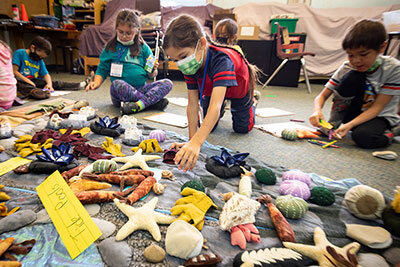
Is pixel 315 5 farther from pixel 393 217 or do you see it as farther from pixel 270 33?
pixel 393 217

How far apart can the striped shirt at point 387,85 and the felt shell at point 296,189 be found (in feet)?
2.94

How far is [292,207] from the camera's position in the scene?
0.67 metres

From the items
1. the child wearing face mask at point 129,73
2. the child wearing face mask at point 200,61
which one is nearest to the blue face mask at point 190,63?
the child wearing face mask at point 200,61

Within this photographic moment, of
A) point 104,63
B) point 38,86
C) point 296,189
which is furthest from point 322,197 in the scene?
point 38,86

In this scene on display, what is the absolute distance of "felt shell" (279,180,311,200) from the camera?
758 mm

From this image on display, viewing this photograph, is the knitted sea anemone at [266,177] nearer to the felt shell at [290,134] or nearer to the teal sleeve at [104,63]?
the felt shell at [290,134]

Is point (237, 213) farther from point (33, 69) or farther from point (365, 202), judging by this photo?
point (33, 69)

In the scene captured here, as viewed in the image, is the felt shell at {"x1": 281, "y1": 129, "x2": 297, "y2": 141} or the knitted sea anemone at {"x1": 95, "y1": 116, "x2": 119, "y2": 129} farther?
the felt shell at {"x1": 281, "y1": 129, "x2": 297, "y2": 141}

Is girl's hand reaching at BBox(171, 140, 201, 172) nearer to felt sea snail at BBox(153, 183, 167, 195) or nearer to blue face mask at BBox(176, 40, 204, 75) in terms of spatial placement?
felt sea snail at BBox(153, 183, 167, 195)

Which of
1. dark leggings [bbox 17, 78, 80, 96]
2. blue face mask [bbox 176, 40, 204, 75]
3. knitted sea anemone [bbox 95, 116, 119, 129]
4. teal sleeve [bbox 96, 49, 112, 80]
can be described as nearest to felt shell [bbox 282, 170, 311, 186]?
blue face mask [bbox 176, 40, 204, 75]

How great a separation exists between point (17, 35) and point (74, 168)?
4.18 m

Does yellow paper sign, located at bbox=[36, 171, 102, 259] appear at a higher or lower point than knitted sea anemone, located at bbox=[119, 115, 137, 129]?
lower

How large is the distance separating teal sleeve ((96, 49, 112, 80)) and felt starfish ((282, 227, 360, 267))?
190cm

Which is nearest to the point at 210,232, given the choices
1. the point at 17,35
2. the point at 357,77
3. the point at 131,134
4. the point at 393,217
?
the point at 393,217
